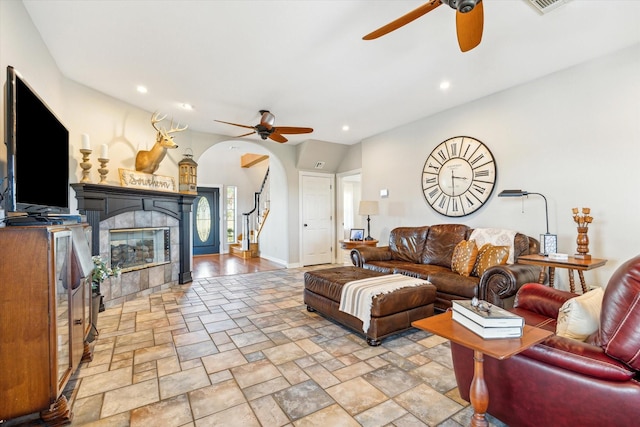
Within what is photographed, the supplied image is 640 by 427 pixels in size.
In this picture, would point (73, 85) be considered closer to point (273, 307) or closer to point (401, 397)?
point (273, 307)

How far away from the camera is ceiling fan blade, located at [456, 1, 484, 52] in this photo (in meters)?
1.85

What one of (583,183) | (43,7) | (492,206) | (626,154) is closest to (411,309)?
(492,206)

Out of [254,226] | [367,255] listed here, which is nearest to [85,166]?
[367,255]

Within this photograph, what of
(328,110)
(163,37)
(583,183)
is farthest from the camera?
(328,110)

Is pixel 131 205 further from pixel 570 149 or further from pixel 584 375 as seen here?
pixel 570 149

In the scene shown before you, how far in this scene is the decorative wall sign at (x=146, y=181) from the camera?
13.2 ft

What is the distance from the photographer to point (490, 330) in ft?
4.21

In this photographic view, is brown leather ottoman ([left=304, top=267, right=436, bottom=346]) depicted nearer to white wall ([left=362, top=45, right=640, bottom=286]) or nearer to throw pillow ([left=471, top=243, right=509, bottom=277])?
throw pillow ([left=471, top=243, right=509, bottom=277])

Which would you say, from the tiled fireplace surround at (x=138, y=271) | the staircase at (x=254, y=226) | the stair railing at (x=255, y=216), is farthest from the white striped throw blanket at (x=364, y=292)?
the stair railing at (x=255, y=216)

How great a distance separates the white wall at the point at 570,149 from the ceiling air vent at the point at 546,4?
1.37 m

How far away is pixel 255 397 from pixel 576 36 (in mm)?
3925

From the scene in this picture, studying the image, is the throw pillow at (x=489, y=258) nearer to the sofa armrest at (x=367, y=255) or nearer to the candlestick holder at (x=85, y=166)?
the sofa armrest at (x=367, y=255)

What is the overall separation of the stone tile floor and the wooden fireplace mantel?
1.21 metres

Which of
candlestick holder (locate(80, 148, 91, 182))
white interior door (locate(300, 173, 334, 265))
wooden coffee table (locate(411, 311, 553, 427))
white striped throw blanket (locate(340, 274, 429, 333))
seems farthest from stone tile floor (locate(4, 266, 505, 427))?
white interior door (locate(300, 173, 334, 265))
